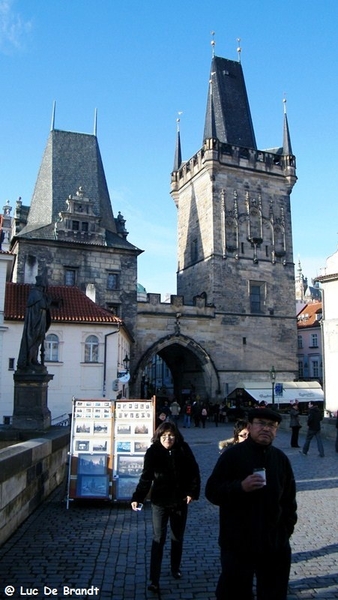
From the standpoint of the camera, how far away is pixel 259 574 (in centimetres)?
298

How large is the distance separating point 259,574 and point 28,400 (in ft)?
23.5

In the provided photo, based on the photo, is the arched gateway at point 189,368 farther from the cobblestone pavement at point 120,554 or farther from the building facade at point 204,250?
the cobblestone pavement at point 120,554

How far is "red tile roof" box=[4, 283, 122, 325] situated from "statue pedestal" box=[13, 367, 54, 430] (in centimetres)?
1201

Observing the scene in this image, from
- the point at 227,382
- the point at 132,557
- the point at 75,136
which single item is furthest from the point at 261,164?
the point at 132,557

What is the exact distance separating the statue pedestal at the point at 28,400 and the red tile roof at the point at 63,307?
12.0 metres

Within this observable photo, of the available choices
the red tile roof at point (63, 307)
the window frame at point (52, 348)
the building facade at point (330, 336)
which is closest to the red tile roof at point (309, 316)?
the building facade at point (330, 336)

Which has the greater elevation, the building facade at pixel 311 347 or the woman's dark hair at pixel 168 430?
the building facade at pixel 311 347

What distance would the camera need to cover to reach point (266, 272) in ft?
124

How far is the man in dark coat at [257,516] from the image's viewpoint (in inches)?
115

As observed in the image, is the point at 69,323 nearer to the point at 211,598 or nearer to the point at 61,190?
the point at 61,190

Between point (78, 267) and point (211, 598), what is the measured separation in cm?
2775

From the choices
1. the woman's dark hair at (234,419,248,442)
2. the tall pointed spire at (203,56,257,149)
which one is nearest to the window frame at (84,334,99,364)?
the woman's dark hair at (234,419,248,442)

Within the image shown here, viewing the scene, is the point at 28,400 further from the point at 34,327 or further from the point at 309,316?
the point at 309,316

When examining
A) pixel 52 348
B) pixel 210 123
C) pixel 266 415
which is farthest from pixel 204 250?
pixel 266 415
